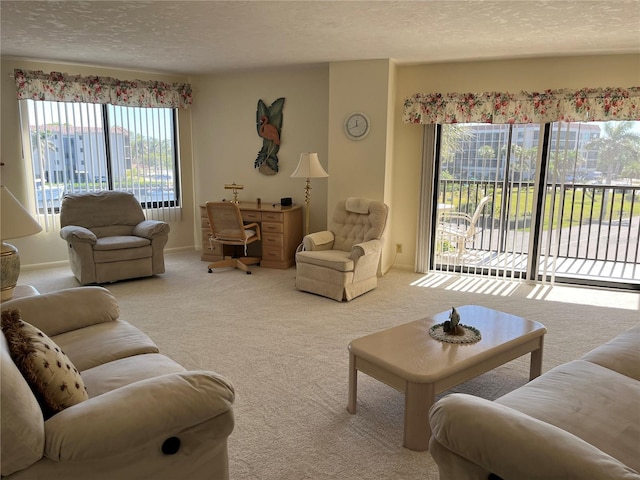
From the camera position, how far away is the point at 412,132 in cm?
538

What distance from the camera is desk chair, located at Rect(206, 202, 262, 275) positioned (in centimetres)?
520

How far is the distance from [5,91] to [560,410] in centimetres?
598

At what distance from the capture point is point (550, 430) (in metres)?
1.44

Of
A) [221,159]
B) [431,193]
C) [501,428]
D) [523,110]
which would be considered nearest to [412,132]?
[431,193]

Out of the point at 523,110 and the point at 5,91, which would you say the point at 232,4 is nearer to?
the point at 523,110

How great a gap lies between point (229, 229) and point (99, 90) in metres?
2.32

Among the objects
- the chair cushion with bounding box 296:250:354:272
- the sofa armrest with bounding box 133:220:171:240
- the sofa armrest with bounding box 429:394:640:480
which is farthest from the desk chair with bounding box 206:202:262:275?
the sofa armrest with bounding box 429:394:640:480

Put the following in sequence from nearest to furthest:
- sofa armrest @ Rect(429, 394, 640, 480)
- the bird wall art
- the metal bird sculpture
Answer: sofa armrest @ Rect(429, 394, 640, 480), the metal bird sculpture, the bird wall art

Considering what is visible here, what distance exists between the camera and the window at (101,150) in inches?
213

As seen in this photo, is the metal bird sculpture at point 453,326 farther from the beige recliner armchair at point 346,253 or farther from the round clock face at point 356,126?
the round clock face at point 356,126

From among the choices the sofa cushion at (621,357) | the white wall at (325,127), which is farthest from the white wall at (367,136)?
the sofa cushion at (621,357)

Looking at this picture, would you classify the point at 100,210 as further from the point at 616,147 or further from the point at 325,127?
the point at 616,147

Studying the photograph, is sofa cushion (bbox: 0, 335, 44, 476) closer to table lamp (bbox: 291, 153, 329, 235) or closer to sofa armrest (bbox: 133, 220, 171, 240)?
sofa armrest (bbox: 133, 220, 171, 240)

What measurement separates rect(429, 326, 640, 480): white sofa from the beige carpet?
61cm
